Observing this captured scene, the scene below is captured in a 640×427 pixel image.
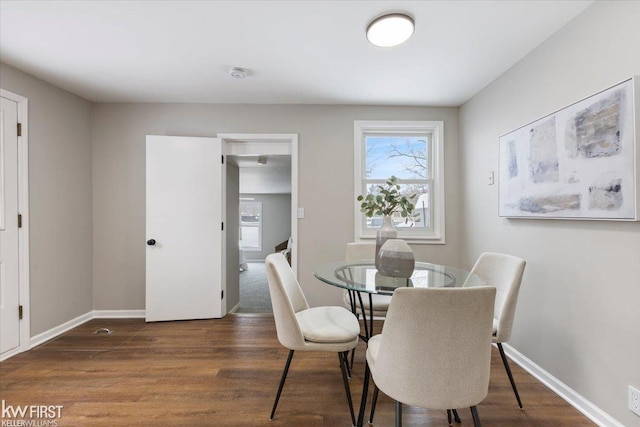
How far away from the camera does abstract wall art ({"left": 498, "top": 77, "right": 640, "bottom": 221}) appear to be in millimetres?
1328

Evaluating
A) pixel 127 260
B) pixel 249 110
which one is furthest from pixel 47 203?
pixel 249 110

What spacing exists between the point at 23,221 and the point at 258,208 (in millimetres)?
6646

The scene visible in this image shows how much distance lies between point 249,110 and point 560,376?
3.42 meters

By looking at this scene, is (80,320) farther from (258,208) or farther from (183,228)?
(258,208)

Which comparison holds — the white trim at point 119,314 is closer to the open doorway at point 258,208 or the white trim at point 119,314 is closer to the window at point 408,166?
the open doorway at point 258,208

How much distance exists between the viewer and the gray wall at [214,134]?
3012 mm

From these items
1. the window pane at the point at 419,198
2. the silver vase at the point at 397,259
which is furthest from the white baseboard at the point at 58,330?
the window pane at the point at 419,198

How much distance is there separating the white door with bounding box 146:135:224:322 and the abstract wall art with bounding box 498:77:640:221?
2737 millimetres

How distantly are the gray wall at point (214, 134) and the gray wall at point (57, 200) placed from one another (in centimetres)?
13

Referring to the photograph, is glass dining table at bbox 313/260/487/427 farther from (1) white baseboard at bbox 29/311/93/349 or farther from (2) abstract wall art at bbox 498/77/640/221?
(1) white baseboard at bbox 29/311/93/349

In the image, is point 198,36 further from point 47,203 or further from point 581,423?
point 581,423

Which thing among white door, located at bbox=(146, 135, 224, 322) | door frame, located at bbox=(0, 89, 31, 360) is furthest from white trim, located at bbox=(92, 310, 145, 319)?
door frame, located at bbox=(0, 89, 31, 360)

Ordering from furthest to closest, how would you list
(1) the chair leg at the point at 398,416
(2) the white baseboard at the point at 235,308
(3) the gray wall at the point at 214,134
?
(2) the white baseboard at the point at 235,308
(3) the gray wall at the point at 214,134
(1) the chair leg at the point at 398,416

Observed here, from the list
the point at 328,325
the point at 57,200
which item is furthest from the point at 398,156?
the point at 57,200
